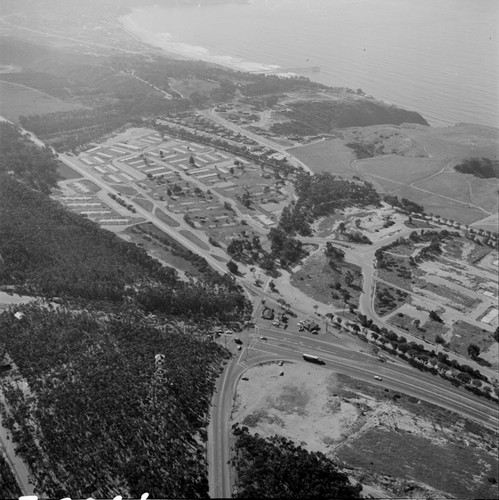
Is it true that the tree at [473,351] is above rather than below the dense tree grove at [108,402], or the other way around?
above

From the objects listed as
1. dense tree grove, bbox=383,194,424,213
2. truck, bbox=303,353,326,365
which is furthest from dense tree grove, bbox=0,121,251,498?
dense tree grove, bbox=383,194,424,213

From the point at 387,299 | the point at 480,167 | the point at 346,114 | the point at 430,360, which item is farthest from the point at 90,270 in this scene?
the point at 346,114

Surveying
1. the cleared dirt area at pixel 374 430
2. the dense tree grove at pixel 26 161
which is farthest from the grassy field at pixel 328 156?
the cleared dirt area at pixel 374 430

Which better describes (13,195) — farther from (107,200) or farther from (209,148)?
(209,148)

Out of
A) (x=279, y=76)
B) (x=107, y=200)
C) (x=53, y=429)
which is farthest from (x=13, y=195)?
(x=279, y=76)

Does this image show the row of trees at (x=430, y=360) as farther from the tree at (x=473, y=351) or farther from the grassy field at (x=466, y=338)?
the grassy field at (x=466, y=338)

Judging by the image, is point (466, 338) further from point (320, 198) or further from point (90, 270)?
point (90, 270)

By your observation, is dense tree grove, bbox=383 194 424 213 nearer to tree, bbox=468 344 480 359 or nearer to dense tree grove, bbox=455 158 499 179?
dense tree grove, bbox=455 158 499 179
